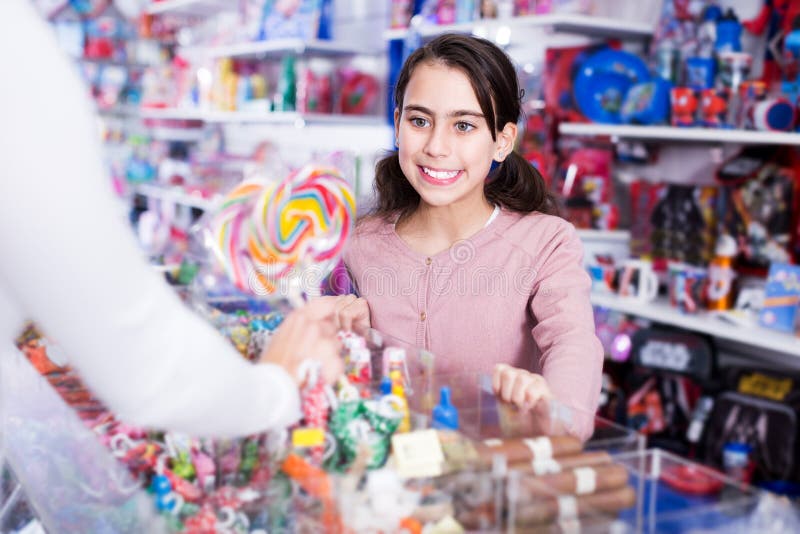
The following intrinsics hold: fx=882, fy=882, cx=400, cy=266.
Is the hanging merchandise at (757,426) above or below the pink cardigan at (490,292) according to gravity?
below

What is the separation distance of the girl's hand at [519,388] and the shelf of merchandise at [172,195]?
12.4ft

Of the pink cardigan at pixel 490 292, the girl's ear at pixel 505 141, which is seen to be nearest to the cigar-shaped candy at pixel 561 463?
the pink cardigan at pixel 490 292

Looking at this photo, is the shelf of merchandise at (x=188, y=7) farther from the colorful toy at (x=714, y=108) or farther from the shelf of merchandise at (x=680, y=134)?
the colorful toy at (x=714, y=108)

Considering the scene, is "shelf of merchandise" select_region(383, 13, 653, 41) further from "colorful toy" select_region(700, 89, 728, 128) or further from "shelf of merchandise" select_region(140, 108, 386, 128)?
"shelf of merchandise" select_region(140, 108, 386, 128)

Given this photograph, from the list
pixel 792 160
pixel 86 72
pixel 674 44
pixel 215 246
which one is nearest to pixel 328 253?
pixel 215 246

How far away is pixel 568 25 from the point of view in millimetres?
3352

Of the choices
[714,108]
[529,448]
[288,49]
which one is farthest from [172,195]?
[529,448]

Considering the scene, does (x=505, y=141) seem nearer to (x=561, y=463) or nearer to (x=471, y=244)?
(x=471, y=244)

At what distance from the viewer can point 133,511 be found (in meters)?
1.09

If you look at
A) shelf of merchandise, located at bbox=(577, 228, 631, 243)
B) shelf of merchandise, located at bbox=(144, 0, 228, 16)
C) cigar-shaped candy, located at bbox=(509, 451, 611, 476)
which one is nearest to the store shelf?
shelf of merchandise, located at bbox=(144, 0, 228, 16)

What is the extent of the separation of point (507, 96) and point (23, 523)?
3.82 feet

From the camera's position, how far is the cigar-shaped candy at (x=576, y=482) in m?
0.99

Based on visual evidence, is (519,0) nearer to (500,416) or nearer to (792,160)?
(792,160)

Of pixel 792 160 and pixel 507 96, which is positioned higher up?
pixel 507 96
